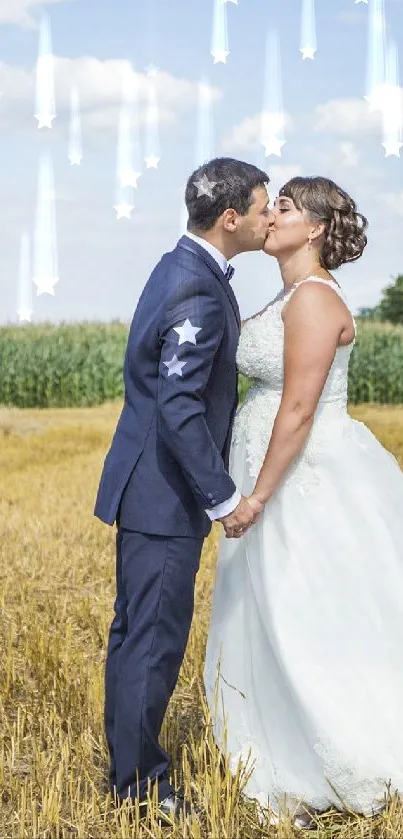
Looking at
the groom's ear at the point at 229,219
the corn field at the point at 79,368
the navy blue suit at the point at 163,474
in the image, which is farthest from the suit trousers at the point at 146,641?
the corn field at the point at 79,368

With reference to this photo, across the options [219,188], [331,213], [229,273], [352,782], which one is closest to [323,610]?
[352,782]

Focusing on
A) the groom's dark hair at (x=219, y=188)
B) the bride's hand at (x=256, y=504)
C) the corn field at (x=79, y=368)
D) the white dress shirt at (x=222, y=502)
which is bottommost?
the corn field at (x=79, y=368)

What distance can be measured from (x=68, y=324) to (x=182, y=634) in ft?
55.0

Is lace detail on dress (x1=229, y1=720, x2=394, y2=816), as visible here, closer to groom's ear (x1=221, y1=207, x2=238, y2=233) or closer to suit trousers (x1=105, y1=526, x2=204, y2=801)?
suit trousers (x1=105, y1=526, x2=204, y2=801)

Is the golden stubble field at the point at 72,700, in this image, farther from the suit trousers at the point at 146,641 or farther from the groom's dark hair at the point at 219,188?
the groom's dark hair at the point at 219,188

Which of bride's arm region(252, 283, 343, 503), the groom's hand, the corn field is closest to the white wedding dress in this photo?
bride's arm region(252, 283, 343, 503)

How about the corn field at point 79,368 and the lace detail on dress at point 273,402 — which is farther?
the corn field at point 79,368

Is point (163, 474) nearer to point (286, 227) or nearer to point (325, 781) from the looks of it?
point (286, 227)

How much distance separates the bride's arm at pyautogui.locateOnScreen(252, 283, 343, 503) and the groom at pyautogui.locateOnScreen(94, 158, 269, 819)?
157 mm

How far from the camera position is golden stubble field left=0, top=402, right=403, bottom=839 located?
3.76m

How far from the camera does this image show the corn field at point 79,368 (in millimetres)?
18406

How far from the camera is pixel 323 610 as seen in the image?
12.4ft

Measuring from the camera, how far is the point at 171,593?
11.6ft

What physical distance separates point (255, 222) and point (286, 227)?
0.21 metres
